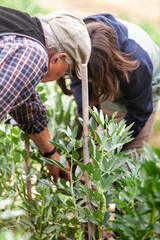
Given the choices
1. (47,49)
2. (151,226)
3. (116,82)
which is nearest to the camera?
(151,226)

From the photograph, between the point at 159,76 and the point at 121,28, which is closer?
the point at 121,28

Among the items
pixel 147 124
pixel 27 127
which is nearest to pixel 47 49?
pixel 27 127

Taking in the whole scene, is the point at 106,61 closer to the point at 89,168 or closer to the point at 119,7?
the point at 89,168

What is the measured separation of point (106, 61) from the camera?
1.41 m

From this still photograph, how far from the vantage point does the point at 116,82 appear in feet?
4.93

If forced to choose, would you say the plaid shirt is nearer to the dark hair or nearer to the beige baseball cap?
the beige baseball cap

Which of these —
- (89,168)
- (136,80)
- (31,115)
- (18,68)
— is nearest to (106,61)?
(136,80)

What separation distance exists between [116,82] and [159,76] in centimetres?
35

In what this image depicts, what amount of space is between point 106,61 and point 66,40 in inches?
9.6

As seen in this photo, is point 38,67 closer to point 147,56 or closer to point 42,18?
point 42,18

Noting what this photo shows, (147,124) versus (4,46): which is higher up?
(4,46)

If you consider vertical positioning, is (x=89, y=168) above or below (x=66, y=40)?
below

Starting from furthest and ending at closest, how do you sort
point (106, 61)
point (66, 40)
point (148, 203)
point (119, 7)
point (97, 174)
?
point (119, 7) → point (106, 61) → point (66, 40) → point (97, 174) → point (148, 203)

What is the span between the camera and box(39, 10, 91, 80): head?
4.01 ft
